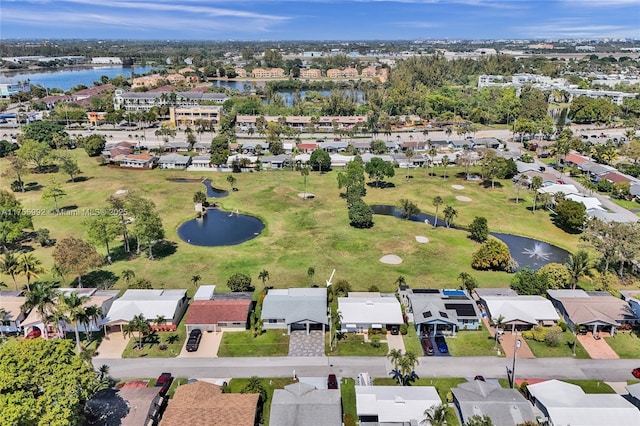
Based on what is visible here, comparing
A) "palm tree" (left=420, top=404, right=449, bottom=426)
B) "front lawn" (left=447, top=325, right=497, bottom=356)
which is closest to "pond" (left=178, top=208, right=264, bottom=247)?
"front lawn" (left=447, top=325, right=497, bottom=356)

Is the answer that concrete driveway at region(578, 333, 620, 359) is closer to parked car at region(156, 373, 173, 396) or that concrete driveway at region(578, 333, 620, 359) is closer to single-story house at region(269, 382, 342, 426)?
single-story house at region(269, 382, 342, 426)

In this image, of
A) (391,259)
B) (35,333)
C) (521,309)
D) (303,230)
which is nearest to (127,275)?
(35,333)

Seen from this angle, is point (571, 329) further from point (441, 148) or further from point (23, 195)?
point (23, 195)

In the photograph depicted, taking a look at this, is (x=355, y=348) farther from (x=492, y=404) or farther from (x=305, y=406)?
(x=492, y=404)

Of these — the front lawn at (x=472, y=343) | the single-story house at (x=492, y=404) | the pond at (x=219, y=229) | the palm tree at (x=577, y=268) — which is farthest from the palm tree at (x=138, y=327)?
the palm tree at (x=577, y=268)

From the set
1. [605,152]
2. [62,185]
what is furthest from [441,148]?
[62,185]

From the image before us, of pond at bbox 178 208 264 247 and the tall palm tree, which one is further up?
the tall palm tree
